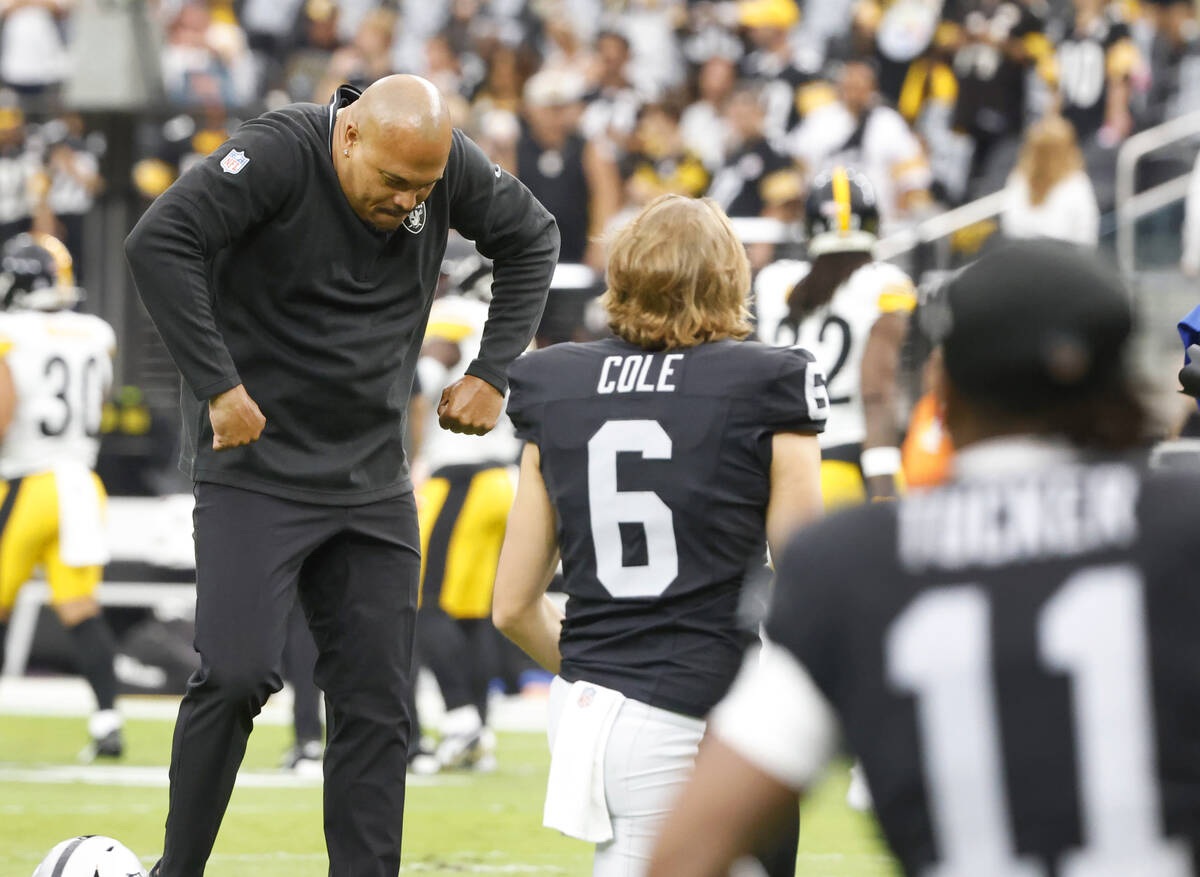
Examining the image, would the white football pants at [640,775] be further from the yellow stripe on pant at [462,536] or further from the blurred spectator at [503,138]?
the blurred spectator at [503,138]

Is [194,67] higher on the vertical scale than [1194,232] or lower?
higher

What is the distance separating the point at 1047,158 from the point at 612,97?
4023 millimetres

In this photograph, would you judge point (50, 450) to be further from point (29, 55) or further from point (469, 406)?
point (29, 55)

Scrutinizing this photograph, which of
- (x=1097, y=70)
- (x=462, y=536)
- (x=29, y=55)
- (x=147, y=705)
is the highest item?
(x=29, y=55)

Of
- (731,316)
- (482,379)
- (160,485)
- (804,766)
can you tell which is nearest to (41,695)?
(160,485)

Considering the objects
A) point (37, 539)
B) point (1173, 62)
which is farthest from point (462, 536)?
point (1173, 62)

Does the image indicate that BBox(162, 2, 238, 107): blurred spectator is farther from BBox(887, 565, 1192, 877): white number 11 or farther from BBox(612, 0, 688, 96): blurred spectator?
BBox(887, 565, 1192, 877): white number 11

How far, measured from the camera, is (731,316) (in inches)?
144

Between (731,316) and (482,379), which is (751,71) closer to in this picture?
(482,379)

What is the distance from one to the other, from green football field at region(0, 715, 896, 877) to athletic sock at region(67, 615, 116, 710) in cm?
32

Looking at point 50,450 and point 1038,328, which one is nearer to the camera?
point 1038,328

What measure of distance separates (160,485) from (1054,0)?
8587 millimetres

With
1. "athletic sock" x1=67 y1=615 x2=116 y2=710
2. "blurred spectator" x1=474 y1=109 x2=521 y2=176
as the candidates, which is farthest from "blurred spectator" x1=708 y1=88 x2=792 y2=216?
"athletic sock" x1=67 y1=615 x2=116 y2=710

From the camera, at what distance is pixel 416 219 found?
4.60 metres
